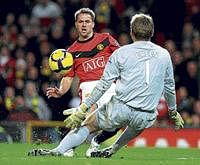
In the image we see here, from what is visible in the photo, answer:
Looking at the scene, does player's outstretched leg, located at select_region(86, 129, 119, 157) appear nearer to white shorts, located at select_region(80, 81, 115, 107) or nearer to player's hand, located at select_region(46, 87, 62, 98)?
white shorts, located at select_region(80, 81, 115, 107)

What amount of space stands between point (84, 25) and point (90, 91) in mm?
869

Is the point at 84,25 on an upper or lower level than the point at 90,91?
upper

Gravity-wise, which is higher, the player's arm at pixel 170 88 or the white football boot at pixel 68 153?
the player's arm at pixel 170 88

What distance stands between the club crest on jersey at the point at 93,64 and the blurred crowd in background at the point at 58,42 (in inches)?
249

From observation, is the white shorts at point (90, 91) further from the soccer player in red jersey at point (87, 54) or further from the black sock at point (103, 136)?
the black sock at point (103, 136)

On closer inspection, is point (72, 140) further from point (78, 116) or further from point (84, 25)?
point (84, 25)

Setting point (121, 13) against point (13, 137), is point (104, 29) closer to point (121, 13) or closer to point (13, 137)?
point (121, 13)

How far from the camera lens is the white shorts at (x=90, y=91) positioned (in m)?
11.3

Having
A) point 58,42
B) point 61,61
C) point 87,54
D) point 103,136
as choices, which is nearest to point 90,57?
point 87,54

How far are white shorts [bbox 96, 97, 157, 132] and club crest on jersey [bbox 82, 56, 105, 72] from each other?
1368mm

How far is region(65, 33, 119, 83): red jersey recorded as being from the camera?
1200 centimetres

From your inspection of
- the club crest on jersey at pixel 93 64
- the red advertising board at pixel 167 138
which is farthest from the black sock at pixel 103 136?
the red advertising board at pixel 167 138

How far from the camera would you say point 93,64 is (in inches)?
475

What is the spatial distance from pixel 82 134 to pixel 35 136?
617 cm
